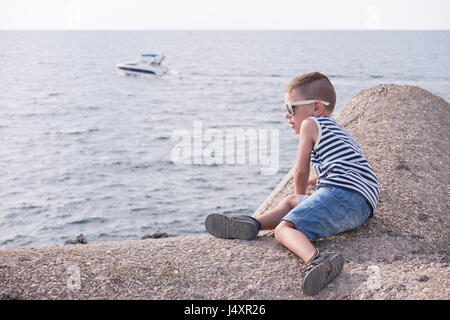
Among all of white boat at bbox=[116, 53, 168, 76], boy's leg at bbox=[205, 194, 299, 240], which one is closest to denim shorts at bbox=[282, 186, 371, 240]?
boy's leg at bbox=[205, 194, 299, 240]

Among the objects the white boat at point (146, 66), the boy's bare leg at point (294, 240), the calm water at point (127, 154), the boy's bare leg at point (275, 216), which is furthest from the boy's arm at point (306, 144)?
the white boat at point (146, 66)

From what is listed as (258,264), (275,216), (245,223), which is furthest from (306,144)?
(258,264)

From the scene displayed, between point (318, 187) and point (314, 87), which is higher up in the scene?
point (314, 87)

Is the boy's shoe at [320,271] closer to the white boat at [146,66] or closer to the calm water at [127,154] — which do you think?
→ the calm water at [127,154]

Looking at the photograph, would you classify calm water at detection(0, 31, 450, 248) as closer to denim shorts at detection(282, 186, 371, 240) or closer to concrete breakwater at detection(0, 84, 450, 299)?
concrete breakwater at detection(0, 84, 450, 299)

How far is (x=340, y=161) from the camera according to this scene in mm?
4543

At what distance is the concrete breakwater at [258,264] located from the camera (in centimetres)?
388

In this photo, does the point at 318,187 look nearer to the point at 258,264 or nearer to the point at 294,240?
the point at 294,240

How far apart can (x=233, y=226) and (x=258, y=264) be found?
632mm

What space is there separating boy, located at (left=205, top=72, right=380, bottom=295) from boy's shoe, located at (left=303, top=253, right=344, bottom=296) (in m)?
0.18

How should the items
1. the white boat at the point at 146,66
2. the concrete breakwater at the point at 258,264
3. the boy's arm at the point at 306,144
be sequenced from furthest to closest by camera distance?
the white boat at the point at 146,66, the boy's arm at the point at 306,144, the concrete breakwater at the point at 258,264

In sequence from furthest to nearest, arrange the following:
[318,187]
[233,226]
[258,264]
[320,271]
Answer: [233,226], [318,187], [258,264], [320,271]

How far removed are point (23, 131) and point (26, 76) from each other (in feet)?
153

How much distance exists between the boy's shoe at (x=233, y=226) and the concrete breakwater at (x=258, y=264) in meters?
0.09
